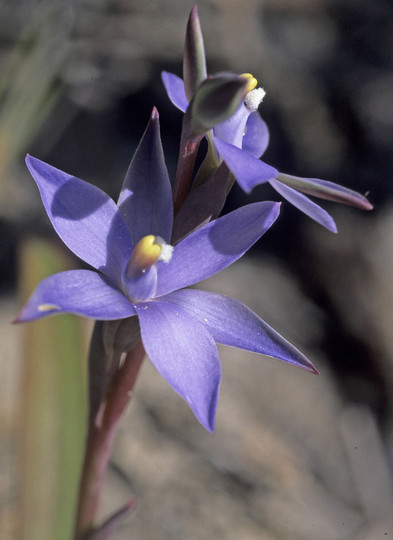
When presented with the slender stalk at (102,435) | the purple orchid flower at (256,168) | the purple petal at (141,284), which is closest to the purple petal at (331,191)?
the purple orchid flower at (256,168)

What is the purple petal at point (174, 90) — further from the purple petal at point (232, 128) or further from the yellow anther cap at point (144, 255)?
the yellow anther cap at point (144, 255)

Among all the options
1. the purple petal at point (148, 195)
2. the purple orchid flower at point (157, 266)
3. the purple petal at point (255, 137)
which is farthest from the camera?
the purple petal at point (255, 137)

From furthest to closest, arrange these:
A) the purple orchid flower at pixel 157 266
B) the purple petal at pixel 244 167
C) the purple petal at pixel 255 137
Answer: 1. the purple petal at pixel 255 137
2. the purple orchid flower at pixel 157 266
3. the purple petal at pixel 244 167

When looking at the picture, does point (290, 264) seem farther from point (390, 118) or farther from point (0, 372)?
point (0, 372)

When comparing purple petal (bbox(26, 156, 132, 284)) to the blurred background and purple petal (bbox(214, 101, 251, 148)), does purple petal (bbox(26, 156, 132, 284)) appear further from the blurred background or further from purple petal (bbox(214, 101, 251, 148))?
the blurred background

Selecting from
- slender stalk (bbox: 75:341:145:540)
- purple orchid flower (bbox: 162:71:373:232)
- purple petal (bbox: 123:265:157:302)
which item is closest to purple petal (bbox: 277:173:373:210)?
purple orchid flower (bbox: 162:71:373:232)

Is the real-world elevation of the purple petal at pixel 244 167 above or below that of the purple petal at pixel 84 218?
above

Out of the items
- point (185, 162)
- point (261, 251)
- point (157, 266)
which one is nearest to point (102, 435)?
point (157, 266)
